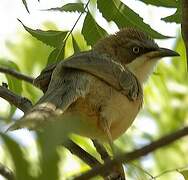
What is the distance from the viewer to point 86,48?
16.7ft

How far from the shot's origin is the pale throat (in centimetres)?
506

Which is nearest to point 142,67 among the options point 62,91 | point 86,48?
point 86,48

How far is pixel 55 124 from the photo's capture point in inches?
54.1

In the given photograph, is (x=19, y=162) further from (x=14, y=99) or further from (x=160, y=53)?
(x=160, y=53)

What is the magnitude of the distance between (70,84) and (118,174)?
0.80 m

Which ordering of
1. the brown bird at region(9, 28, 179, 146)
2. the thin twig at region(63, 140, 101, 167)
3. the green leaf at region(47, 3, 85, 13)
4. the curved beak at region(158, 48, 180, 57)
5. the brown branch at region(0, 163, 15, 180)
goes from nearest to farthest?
the brown branch at region(0, 163, 15, 180) → the thin twig at region(63, 140, 101, 167) → the brown bird at region(9, 28, 179, 146) → the green leaf at region(47, 3, 85, 13) → the curved beak at region(158, 48, 180, 57)

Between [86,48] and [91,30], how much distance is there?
90 cm

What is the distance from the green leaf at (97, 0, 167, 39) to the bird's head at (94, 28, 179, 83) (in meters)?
0.86

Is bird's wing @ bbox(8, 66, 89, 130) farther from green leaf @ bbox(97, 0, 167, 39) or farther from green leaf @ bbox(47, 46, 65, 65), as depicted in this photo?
green leaf @ bbox(97, 0, 167, 39)

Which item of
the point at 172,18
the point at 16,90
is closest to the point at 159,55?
the point at 172,18

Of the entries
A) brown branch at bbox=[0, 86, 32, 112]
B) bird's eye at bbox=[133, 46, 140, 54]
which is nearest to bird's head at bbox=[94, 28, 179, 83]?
bird's eye at bbox=[133, 46, 140, 54]

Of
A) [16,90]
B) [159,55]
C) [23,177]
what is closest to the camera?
[23,177]

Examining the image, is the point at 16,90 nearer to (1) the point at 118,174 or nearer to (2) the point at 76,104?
(2) the point at 76,104

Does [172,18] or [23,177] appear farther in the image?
[172,18]
